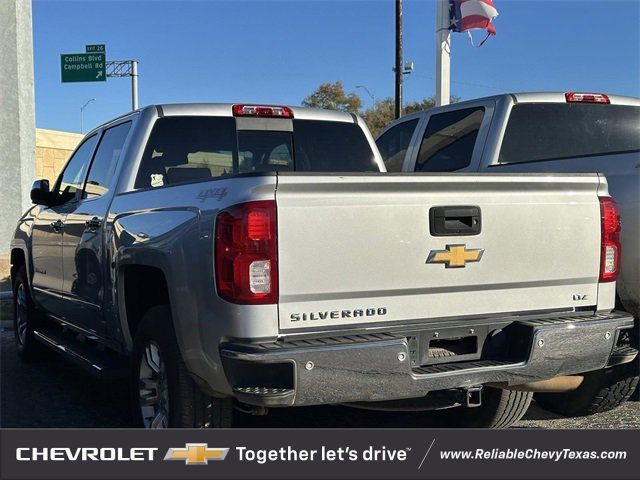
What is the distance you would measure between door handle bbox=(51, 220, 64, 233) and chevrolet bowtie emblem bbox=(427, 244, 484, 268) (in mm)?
3217

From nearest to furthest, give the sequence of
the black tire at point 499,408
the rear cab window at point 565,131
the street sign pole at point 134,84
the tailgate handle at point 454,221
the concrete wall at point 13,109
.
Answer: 1. the tailgate handle at point 454,221
2. the black tire at point 499,408
3. the rear cab window at point 565,131
4. the concrete wall at point 13,109
5. the street sign pole at point 134,84

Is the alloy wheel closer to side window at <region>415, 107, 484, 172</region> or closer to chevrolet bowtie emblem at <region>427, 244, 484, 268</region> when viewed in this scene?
chevrolet bowtie emblem at <region>427, 244, 484, 268</region>

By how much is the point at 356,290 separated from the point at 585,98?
397 centimetres

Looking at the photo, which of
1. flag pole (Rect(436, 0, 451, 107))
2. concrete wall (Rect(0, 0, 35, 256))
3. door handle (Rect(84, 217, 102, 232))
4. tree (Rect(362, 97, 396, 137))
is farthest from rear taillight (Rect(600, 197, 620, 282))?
tree (Rect(362, 97, 396, 137))

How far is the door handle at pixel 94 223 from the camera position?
14.6ft

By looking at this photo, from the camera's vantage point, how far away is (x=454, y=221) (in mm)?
3309

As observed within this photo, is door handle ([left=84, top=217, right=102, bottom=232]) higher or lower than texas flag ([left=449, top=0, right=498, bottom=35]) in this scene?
lower

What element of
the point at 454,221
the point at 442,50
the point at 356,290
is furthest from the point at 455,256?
the point at 442,50

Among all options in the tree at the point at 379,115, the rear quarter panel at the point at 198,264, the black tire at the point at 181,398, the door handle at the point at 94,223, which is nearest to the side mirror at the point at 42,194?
the door handle at the point at 94,223

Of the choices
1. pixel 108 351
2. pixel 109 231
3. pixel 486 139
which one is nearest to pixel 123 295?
pixel 109 231

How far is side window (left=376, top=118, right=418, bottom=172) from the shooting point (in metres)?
6.81

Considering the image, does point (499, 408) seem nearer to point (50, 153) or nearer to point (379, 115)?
point (50, 153)

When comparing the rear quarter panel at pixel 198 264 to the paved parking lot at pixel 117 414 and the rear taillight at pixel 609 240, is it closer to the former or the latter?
the paved parking lot at pixel 117 414

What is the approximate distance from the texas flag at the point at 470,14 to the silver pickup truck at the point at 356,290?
485 inches
